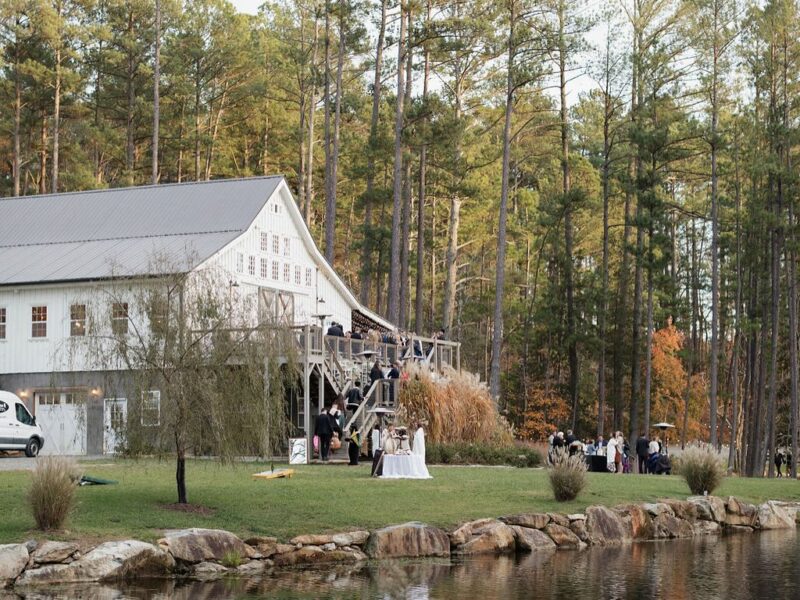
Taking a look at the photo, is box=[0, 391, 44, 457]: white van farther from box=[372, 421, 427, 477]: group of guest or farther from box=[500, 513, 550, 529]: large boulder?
box=[500, 513, 550, 529]: large boulder

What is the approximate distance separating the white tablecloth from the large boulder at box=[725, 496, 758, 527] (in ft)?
22.3

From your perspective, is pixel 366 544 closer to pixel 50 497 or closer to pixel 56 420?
pixel 50 497

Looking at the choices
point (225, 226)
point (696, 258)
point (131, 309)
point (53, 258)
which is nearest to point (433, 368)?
point (225, 226)

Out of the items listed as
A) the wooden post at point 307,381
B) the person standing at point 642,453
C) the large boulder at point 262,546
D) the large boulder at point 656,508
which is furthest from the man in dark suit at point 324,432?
the large boulder at point 262,546

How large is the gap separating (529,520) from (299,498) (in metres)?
4.32

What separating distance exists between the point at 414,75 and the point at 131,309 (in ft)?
125

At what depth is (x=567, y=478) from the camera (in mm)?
24875

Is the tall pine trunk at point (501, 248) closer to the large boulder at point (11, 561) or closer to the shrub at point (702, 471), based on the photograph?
the shrub at point (702, 471)

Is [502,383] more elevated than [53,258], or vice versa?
[53,258]

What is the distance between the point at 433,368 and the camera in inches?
1507

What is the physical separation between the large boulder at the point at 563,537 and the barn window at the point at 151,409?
7.65 meters

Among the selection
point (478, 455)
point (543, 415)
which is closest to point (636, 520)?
point (478, 455)

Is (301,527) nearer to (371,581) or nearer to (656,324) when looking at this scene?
(371,581)

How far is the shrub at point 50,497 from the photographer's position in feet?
59.3
